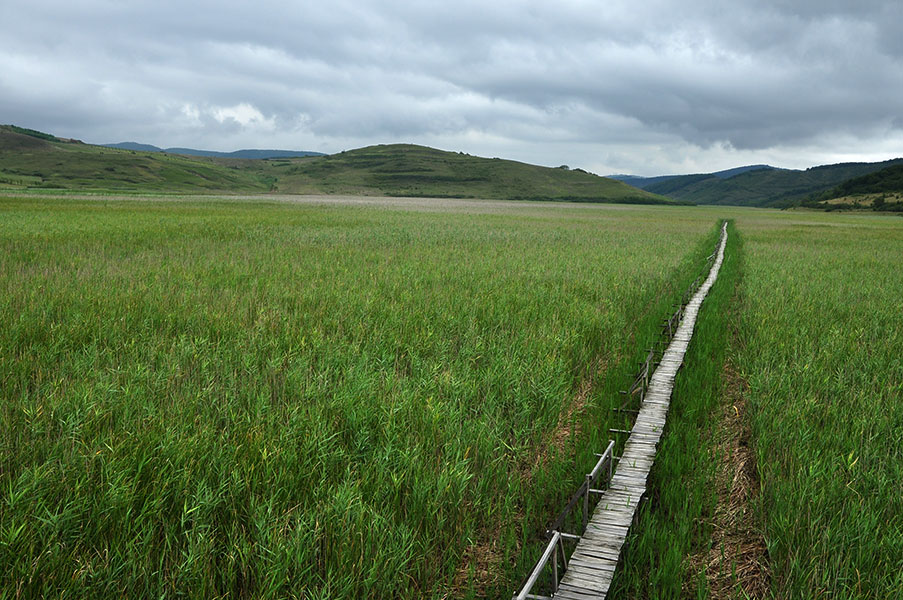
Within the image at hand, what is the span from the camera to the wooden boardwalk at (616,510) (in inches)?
121

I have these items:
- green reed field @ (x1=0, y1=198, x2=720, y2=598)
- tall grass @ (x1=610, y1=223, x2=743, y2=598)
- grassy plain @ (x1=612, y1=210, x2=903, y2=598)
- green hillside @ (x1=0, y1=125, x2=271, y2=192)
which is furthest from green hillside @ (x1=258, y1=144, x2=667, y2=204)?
tall grass @ (x1=610, y1=223, x2=743, y2=598)

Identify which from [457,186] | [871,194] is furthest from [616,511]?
[871,194]

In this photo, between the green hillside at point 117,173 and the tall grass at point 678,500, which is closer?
the tall grass at point 678,500

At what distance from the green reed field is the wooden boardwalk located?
323mm

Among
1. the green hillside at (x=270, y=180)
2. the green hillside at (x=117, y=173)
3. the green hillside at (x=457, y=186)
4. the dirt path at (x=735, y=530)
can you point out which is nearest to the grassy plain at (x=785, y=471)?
the dirt path at (x=735, y=530)

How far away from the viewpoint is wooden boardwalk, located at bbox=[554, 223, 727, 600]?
10.1 feet

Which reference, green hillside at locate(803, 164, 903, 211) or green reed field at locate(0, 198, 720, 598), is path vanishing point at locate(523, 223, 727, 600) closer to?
green reed field at locate(0, 198, 720, 598)

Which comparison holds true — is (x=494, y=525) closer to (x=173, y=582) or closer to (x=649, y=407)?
(x=173, y=582)

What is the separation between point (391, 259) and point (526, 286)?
5684mm

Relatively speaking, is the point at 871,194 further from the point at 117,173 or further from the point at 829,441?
the point at 117,173

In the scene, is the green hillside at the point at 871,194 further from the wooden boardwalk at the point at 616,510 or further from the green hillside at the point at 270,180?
the wooden boardwalk at the point at 616,510

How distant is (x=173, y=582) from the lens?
106 inches

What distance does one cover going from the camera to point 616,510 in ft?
12.4

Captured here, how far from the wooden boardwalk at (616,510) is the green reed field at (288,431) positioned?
323 millimetres
